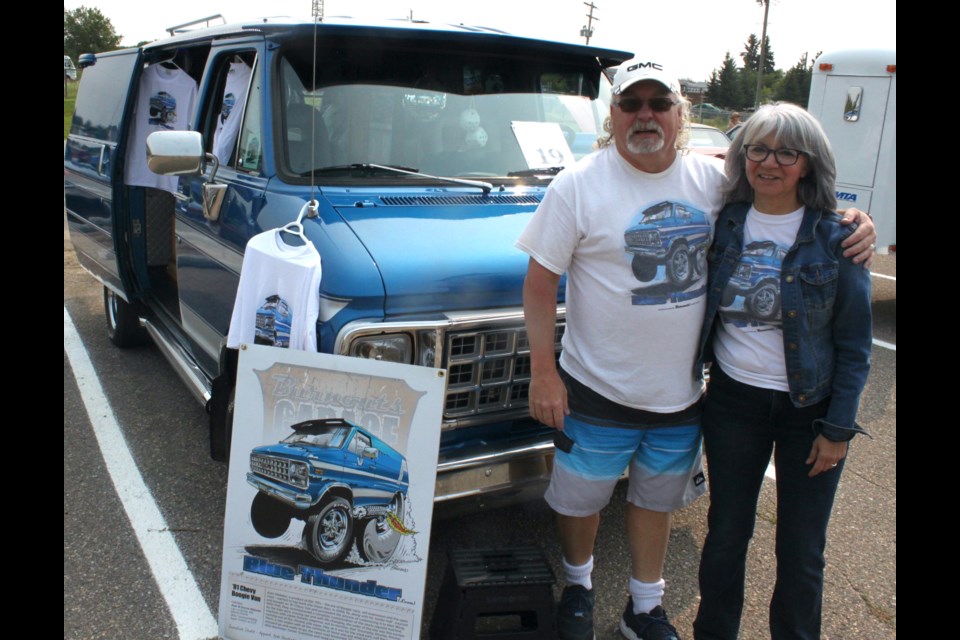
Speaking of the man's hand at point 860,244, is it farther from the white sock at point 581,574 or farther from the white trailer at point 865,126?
the white trailer at point 865,126

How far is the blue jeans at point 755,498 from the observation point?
2.52m

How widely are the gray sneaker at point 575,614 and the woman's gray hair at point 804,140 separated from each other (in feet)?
5.25

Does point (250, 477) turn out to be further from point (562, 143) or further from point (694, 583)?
point (562, 143)

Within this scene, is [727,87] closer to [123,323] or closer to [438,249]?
[123,323]

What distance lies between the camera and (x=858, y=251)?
2402 mm

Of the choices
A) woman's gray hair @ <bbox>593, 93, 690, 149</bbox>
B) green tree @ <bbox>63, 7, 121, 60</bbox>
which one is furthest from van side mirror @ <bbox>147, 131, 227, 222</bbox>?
green tree @ <bbox>63, 7, 121, 60</bbox>

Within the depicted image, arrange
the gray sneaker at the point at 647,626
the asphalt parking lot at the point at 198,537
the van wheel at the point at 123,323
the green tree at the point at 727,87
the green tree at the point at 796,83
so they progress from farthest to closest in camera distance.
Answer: the green tree at the point at 727,87 < the green tree at the point at 796,83 < the van wheel at the point at 123,323 < the asphalt parking lot at the point at 198,537 < the gray sneaker at the point at 647,626

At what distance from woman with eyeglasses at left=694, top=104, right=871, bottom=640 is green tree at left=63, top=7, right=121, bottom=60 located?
5432cm

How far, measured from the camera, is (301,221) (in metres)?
2.88

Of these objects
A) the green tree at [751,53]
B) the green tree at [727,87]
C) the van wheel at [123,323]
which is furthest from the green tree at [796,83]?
the van wheel at [123,323]

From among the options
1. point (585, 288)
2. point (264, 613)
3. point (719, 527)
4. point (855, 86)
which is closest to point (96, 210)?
point (264, 613)

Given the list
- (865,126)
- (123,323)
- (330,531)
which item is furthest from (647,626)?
(865,126)

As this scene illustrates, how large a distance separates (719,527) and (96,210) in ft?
15.6

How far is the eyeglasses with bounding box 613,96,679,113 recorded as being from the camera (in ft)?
8.48
